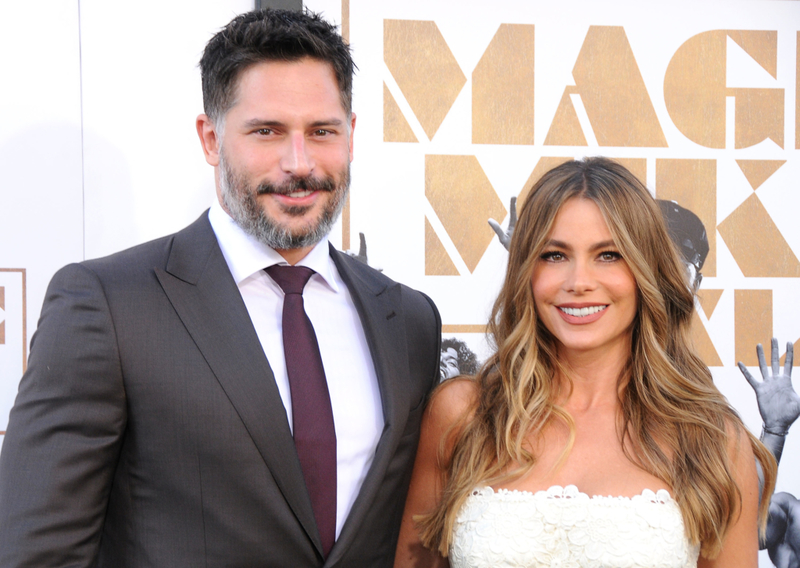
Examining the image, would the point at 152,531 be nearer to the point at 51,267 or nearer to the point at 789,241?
the point at 51,267

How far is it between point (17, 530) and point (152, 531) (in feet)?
0.78

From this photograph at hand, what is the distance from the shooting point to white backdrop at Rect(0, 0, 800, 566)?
2424 millimetres

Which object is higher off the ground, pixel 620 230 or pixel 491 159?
pixel 491 159

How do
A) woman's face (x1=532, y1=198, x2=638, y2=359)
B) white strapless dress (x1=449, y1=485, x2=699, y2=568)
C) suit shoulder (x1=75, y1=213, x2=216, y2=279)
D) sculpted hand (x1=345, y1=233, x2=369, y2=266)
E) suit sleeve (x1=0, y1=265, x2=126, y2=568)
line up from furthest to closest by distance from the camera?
1. sculpted hand (x1=345, y1=233, x2=369, y2=266)
2. woman's face (x1=532, y1=198, x2=638, y2=359)
3. white strapless dress (x1=449, y1=485, x2=699, y2=568)
4. suit shoulder (x1=75, y1=213, x2=216, y2=279)
5. suit sleeve (x1=0, y1=265, x2=126, y2=568)

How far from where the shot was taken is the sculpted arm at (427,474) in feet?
6.31

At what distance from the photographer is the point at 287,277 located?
5.22ft

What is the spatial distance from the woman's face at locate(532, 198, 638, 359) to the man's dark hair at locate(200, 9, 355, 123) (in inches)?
29.3

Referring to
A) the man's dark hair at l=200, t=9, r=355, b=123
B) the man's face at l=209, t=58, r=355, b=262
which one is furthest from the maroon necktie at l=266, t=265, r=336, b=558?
the man's dark hair at l=200, t=9, r=355, b=123

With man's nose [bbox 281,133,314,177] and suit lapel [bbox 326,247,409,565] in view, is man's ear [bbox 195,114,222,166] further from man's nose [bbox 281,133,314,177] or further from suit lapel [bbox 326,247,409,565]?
suit lapel [bbox 326,247,409,565]

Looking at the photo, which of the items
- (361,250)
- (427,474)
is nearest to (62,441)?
(427,474)

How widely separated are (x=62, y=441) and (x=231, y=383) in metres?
0.32

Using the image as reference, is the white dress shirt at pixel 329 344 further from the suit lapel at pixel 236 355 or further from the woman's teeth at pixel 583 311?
the woman's teeth at pixel 583 311

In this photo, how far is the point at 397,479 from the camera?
1657 millimetres

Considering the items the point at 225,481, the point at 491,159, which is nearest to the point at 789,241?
the point at 491,159
